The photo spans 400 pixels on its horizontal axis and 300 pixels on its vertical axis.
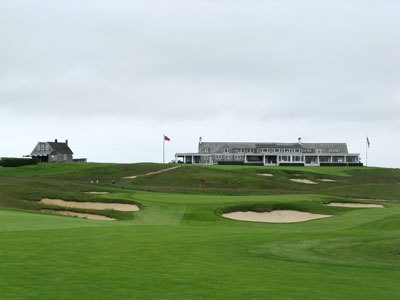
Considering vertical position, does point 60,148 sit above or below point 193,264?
above

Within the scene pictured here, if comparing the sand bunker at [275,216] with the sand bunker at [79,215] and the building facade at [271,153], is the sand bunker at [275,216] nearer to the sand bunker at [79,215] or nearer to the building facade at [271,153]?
the sand bunker at [79,215]

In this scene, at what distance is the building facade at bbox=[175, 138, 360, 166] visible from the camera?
403 feet

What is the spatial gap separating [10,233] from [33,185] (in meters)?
30.7

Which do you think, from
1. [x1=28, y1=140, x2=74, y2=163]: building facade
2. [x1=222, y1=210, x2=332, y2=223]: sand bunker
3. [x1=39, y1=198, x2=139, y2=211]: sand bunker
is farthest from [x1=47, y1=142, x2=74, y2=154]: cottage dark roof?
[x1=222, y1=210, x2=332, y2=223]: sand bunker

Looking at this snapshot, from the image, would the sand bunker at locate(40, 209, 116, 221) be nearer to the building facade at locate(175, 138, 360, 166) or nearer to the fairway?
the fairway

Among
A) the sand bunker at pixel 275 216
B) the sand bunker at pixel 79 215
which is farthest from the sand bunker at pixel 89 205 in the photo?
the sand bunker at pixel 275 216

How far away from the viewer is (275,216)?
40906mm

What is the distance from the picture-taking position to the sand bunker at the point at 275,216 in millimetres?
39656

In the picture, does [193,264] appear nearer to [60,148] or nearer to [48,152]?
[48,152]

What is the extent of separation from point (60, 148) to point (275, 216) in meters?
98.2

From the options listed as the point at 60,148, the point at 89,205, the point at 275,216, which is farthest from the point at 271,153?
the point at 89,205

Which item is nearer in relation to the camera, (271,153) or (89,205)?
(89,205)

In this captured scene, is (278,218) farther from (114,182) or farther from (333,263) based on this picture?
(114,182)

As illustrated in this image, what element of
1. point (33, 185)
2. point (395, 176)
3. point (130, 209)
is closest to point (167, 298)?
point (130, 209)
